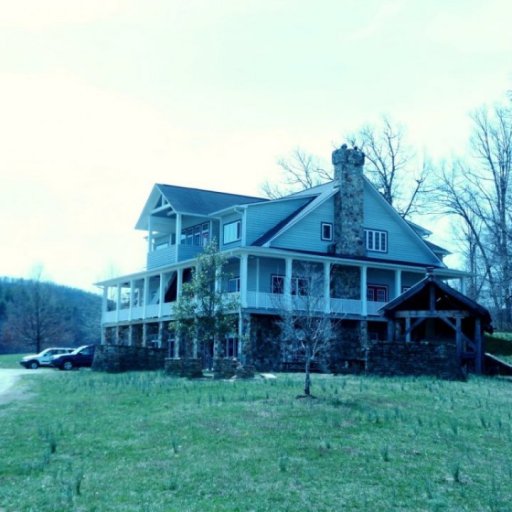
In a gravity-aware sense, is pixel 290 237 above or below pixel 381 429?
above

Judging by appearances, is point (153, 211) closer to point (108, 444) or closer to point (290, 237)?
point (290, 237)

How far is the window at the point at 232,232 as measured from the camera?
37.8 metres

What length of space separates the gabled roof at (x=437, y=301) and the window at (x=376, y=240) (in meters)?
9.49

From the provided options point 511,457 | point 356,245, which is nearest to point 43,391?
point 511,457

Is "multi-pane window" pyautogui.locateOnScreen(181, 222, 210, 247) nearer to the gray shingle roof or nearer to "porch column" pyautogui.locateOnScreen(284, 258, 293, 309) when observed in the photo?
the gray shingle roof

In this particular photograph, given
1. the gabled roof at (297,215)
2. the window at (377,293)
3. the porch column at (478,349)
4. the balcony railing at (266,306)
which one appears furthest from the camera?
the window at (377,293)

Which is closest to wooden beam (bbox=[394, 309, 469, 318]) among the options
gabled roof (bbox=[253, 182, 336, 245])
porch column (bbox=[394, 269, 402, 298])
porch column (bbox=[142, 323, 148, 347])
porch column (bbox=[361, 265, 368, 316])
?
porch column (bbox=[361, 265, 368, 316])

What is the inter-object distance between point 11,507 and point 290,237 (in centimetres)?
2740

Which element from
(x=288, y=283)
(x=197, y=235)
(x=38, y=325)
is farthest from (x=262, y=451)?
(x=38, y=325)

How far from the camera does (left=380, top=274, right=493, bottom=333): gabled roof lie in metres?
28.3

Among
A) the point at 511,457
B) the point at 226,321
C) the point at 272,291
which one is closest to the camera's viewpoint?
the point at 511,457

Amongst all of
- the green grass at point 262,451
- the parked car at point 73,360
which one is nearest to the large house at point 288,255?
the parked car at point 73,360

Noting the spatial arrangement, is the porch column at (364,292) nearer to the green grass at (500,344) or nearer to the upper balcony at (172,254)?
the green grass at (500,344)

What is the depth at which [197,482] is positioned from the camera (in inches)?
432
